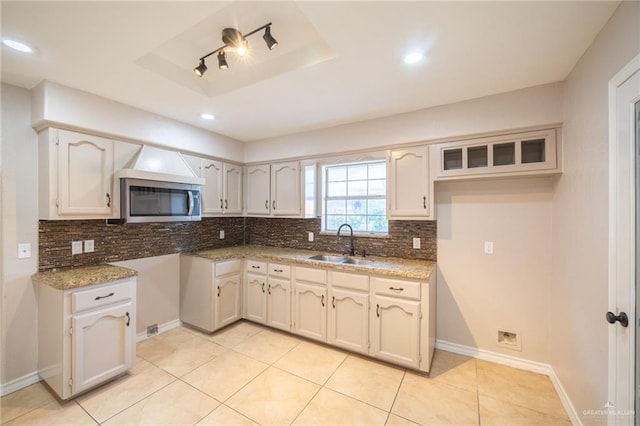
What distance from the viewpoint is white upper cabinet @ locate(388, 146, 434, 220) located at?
8.26ft

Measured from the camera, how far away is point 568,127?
190cm

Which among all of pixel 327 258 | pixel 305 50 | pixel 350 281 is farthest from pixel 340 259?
pixel 305 50

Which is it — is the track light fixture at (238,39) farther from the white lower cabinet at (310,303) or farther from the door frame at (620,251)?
the white lower cabinet at (310,303)

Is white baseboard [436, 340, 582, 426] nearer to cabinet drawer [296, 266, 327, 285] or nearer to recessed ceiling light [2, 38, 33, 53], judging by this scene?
cabinet drawer [296, 266, 327, 285]

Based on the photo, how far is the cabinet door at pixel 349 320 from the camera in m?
2.48

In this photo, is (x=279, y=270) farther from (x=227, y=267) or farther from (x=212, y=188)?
(x=212, y=188)

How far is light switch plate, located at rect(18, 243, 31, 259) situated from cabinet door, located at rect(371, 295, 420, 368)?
294cm

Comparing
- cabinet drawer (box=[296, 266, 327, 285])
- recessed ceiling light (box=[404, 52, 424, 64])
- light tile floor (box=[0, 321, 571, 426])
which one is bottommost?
light tile floor (box=[0, 321, 571, 426])

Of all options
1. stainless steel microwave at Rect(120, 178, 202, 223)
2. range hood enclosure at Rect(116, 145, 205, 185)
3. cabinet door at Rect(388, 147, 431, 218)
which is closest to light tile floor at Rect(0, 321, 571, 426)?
stainless steel microwave at Rect(120, 178, 202, 223)

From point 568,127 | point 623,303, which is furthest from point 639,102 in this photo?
point 623,303

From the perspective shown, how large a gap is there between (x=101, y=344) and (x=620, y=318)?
10.9 ft

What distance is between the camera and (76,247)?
7.77 feet

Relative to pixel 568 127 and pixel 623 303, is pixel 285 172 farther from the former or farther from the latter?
pixel 623 303

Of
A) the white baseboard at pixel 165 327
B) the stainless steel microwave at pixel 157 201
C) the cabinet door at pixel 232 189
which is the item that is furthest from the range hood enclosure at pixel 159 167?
the white baseboard at pixel 165 327
